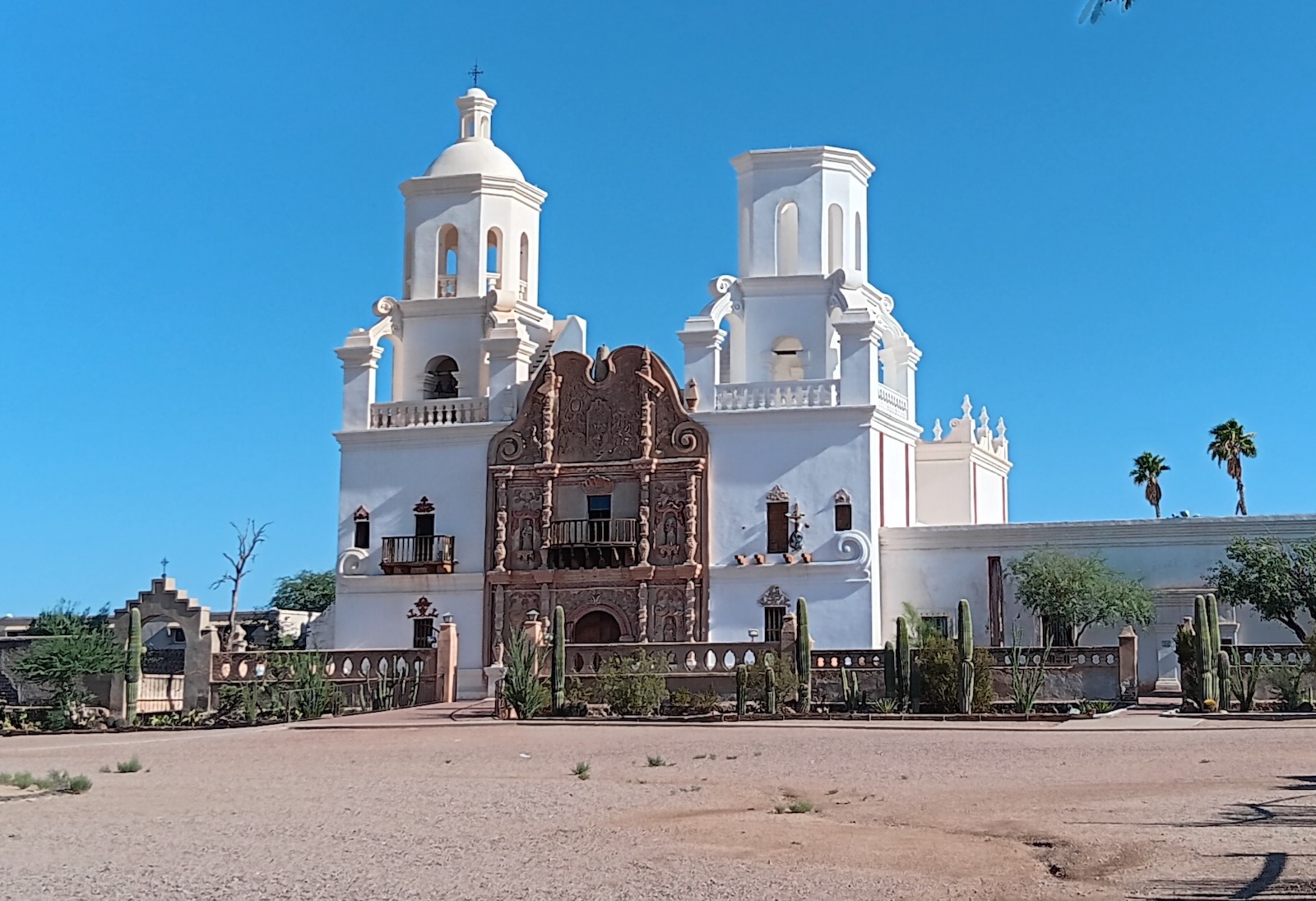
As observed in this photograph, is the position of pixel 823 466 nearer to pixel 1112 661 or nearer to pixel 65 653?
pixel 1112 661

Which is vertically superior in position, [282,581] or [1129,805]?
[282,581]

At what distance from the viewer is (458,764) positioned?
2036cm

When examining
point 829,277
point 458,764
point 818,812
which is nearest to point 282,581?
point 829,277

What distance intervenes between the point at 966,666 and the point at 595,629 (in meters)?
13.7

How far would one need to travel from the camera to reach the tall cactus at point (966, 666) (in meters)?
28.0

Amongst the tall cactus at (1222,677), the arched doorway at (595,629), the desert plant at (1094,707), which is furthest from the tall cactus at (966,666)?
the arched doorway at (595,629)

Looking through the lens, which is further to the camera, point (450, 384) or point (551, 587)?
point (450, 384)

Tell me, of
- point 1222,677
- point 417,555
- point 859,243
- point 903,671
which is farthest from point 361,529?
point 1222,677

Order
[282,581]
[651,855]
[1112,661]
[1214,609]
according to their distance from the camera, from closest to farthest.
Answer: [651,855], [1214,609], [1112,661], [282,581]

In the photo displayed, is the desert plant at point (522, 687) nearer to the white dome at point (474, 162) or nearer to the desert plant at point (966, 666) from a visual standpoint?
the desert plant at point (966, 666)

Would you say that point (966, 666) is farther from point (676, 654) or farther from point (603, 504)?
point (603, 504)

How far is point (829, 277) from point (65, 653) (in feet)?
61.4

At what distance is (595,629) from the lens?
40.2 meters

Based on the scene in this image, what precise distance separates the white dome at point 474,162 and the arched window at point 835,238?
8063 mm
